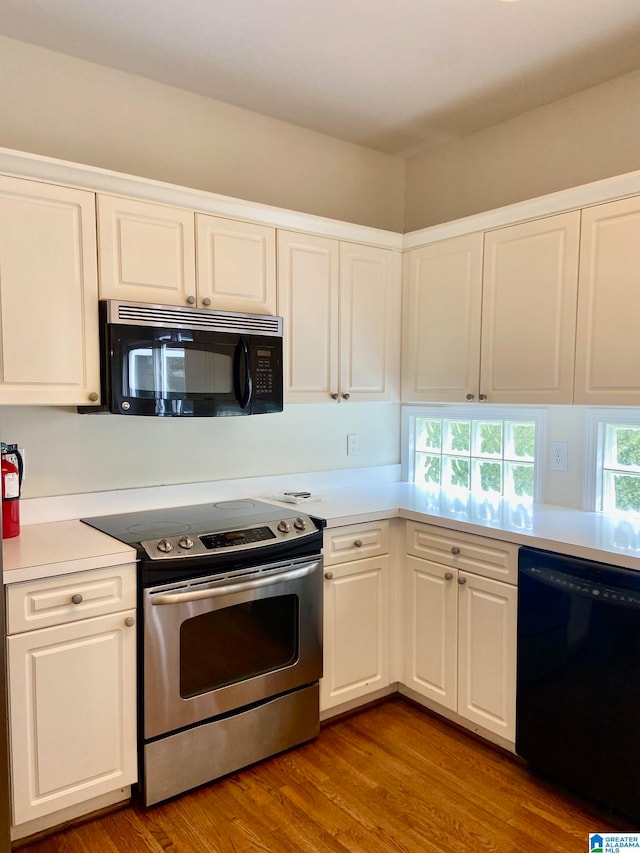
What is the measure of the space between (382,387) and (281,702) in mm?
1526

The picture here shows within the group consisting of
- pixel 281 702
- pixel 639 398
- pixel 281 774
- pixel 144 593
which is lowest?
pixel 281 774

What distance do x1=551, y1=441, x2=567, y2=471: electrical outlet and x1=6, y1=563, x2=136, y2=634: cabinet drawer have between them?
1.86m

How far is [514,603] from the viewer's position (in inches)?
88.7

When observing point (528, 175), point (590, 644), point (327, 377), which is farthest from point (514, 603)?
point (528, 175)

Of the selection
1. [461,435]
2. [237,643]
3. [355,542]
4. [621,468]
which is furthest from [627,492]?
[237,643]

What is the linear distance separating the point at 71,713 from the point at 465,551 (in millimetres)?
1523

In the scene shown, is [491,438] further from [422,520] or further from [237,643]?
[237,643]

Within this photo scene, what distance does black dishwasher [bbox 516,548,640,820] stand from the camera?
74.8 inches

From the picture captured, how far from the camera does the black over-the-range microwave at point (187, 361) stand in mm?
2166

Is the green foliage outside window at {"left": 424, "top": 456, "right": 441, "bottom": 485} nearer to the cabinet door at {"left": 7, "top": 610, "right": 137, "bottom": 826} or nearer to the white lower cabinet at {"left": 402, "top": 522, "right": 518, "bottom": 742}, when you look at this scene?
the white lower cabinet at {"left": 402, "top": 522, "right": 518, "bottom": 742}

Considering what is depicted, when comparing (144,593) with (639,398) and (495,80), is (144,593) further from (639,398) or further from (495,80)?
(495,80)

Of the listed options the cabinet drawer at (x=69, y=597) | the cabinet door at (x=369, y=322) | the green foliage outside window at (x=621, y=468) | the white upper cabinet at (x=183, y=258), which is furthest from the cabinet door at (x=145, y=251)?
the green foliage outside window at (x=621, y=468)

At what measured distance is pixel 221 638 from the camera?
7.13 ft

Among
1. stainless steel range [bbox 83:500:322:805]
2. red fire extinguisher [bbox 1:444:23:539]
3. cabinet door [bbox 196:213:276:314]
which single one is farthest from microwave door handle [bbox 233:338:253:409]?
red fire extinguisher [bbox 1:444:23:539]
